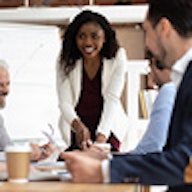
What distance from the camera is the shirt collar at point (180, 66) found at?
1663mm

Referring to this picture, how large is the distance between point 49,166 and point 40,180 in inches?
15.1

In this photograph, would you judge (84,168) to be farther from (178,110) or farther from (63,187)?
(178,110)

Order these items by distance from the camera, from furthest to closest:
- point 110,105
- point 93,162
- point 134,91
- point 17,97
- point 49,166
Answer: point 17,97, point 134,91, point 110,105, point 49,166, point 93,162

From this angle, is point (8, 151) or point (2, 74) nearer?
point (8, 151)

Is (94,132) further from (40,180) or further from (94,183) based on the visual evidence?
(94,183)

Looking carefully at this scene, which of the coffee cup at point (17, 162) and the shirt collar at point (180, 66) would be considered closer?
the shirt collar at point (180, 66)

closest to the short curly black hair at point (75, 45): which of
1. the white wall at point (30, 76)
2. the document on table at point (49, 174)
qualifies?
the document on table at point (49, 174)

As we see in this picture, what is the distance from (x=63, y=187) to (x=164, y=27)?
462 millimetres

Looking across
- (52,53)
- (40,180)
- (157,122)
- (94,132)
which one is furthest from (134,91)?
(40,180)

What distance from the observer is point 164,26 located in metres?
1.69

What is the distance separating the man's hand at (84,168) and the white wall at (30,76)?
4573 millimetres

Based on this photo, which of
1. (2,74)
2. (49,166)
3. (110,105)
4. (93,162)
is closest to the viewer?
(93,162)

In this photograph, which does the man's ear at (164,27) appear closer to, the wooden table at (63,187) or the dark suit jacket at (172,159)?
the dark suit jacket at (172,159)

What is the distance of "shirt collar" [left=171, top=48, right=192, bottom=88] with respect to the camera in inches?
65.5
